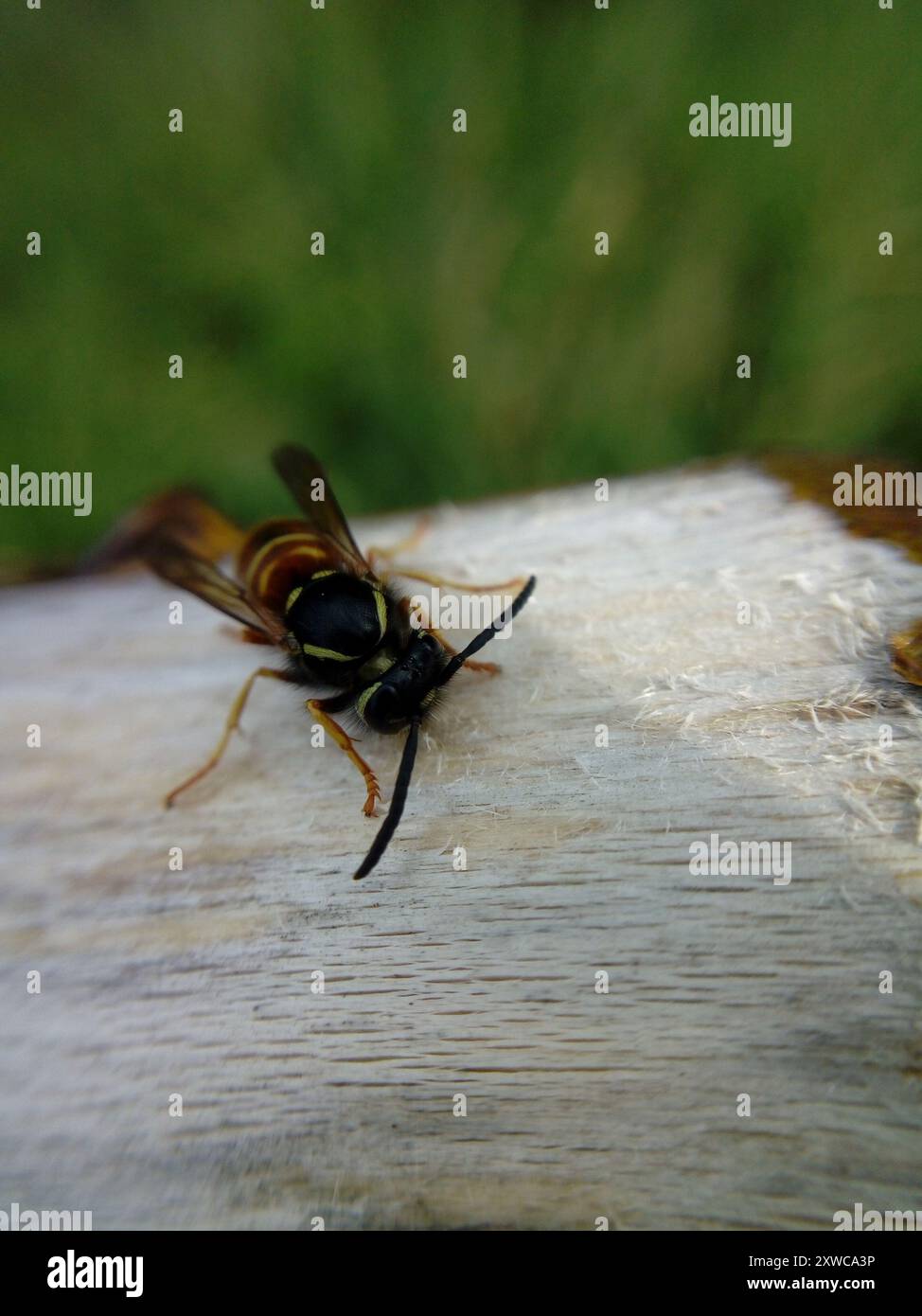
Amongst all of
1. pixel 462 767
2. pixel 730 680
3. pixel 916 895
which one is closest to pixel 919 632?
pixel 730 680

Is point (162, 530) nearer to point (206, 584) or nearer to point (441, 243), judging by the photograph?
point (206, 584)

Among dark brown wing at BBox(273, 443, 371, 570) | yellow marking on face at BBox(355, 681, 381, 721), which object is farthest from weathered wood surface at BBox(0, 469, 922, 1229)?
dark brown wing at BBox(273, 443, 371, 570)

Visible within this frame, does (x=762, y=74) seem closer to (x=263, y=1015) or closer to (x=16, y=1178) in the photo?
(x=263, y=1015)

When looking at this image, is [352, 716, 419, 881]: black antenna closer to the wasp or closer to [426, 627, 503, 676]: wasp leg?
the wasp

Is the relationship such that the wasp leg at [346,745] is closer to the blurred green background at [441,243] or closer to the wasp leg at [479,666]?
the wasp leg at [479,666]

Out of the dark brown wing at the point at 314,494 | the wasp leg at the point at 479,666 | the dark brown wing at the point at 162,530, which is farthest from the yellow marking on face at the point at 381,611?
the dark brown wing at the point at 162,530

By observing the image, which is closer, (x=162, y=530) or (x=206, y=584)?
(x=206, y=584)

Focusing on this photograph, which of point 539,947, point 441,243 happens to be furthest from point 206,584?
point 441,243
